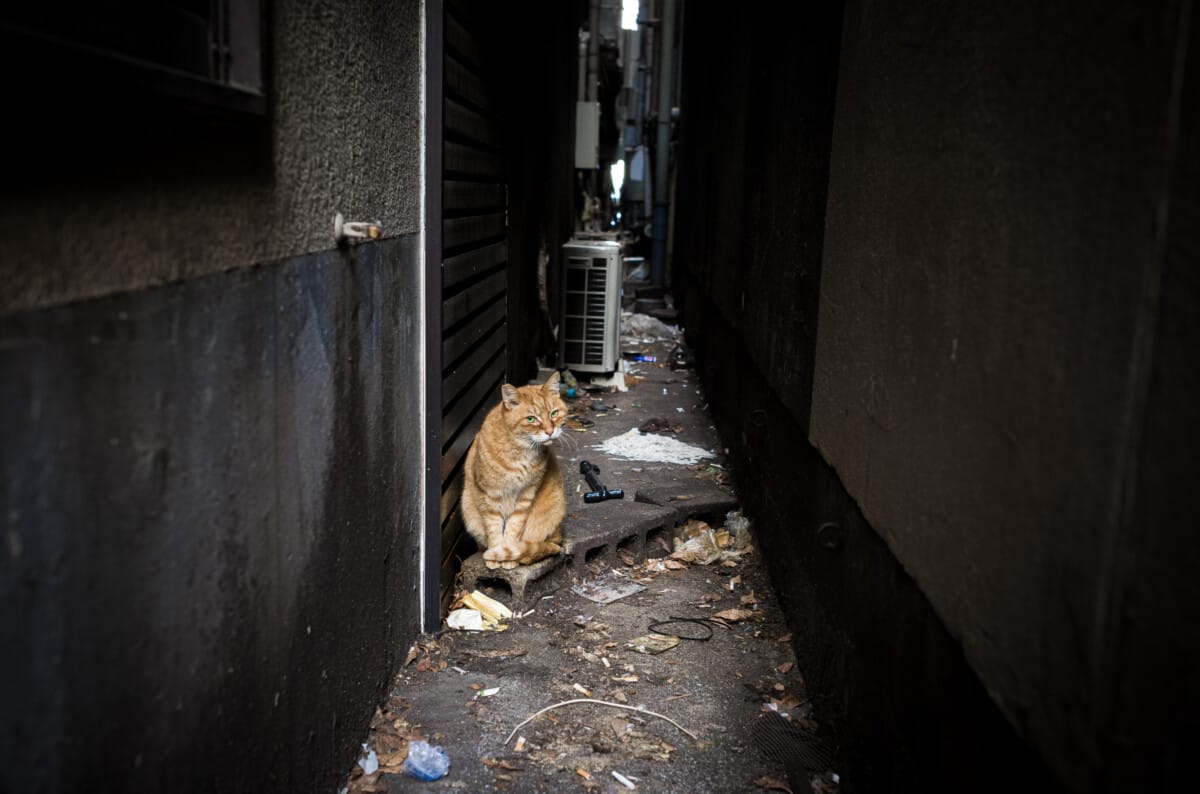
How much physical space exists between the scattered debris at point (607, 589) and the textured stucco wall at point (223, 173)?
2482 mm

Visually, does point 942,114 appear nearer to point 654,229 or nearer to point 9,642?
point 9,642

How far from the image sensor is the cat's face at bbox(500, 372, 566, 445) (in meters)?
4.78

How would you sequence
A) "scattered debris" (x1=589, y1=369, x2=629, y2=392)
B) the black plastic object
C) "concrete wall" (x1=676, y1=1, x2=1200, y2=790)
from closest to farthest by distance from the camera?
"concrete wall" (x1=676, y1=1, x2=1200, y2=790) → the black plastic object → "scattered debris" (x1=589, y1=369, x2=629, y2=392)

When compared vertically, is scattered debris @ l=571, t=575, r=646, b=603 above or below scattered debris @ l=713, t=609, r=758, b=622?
below

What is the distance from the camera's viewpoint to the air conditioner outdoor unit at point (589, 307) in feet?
32.8

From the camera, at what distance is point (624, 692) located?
4.04 meters

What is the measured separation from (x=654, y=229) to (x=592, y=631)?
1567cm

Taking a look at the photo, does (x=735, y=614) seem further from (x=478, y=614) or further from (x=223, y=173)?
(x=223, y=173)

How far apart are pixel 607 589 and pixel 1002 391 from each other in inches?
141

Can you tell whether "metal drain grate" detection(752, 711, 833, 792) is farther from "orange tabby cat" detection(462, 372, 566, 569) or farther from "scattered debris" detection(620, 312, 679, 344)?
"scattered debris" detection(620, 312, 679, 344)

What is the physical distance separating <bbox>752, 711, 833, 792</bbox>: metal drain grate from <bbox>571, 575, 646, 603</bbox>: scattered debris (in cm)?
142

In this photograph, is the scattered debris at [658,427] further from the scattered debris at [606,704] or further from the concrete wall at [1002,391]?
the scattered debris at [606,704]

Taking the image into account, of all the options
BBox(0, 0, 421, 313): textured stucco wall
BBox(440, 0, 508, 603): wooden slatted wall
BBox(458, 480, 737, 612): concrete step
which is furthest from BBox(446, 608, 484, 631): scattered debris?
BBox(0, 0, 421, 313): textured stucco wall

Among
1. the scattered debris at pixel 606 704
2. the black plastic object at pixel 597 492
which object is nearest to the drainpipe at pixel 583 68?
the black plastic object at pixel 597 492
